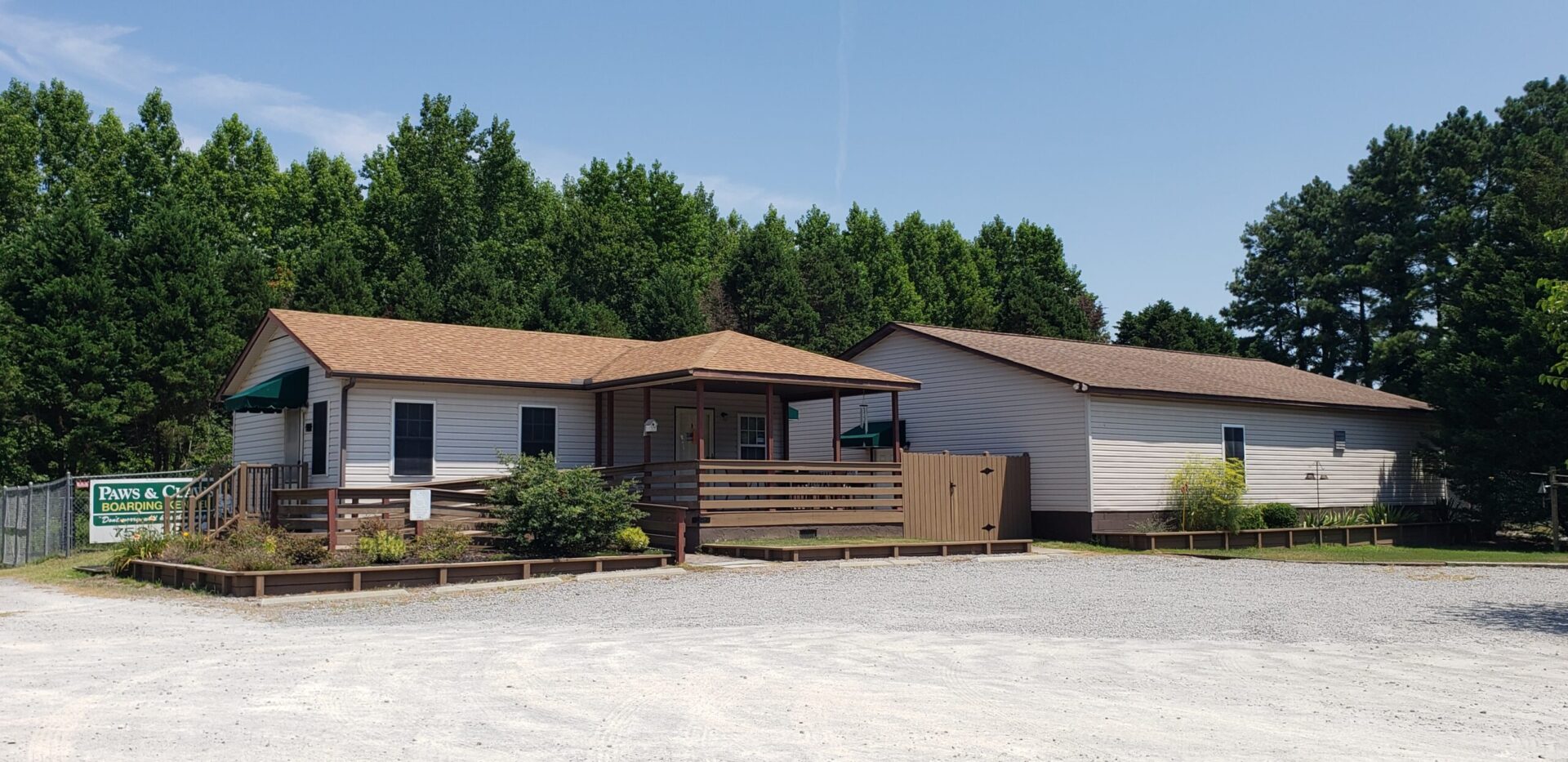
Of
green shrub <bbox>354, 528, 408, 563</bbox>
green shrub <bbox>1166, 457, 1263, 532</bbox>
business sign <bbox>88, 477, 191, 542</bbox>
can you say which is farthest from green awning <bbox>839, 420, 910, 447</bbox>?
business sign <bbox>88, 477, 191, 542</bbox>

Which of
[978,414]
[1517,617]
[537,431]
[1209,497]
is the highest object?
[978,414]

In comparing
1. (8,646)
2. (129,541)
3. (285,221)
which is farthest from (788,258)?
(8,646)

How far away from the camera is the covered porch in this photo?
67.8 ft

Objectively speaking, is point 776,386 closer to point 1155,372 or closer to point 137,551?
point 1155,372

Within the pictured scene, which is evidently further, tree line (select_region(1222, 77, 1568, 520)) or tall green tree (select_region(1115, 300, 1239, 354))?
tall green tree (select_region(1115, 300, 1239, 354))

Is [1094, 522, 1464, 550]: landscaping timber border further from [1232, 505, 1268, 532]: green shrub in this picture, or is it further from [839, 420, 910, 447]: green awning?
[839, 420, 910, 447]: green awning

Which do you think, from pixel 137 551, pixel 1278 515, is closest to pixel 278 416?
pixel 137 551

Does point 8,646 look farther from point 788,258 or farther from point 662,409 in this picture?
point 788,258

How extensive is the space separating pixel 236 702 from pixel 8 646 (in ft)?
14.5

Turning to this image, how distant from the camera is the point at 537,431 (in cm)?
2319

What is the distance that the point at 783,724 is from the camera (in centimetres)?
739

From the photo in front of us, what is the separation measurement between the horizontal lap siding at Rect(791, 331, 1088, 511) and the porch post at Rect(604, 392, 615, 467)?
6.73m

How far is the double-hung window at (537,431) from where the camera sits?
75.5 feet

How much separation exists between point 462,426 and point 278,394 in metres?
3.34
